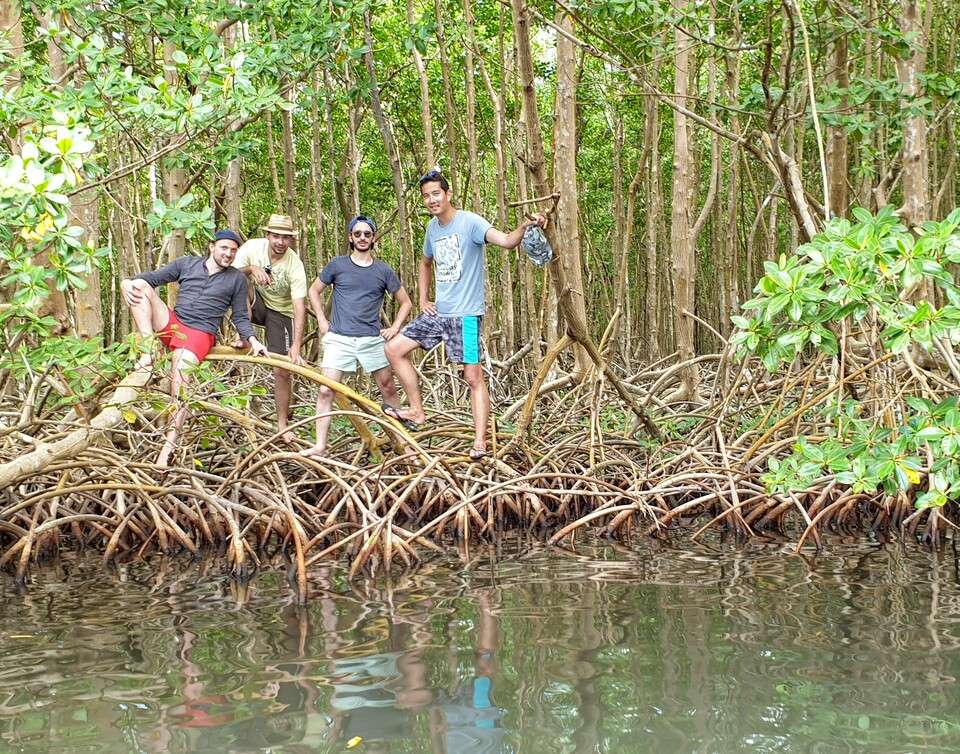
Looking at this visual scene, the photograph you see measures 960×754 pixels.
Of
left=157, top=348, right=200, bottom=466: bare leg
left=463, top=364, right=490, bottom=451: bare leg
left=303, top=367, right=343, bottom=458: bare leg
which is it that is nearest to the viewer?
left=157, top=348, right=200, bottom=466: bare leg

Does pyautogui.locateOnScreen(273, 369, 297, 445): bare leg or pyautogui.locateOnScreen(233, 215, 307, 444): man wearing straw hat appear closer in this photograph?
pyautogui.locateOnScreen(233, 215, 307, 444): man wearing straw hat

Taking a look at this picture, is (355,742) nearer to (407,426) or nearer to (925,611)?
(925,611)

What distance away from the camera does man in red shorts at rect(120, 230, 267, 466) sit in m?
4.98

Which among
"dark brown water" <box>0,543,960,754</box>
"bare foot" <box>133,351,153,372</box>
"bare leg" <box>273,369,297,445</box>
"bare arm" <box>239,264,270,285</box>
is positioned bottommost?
"dark brown water" <box>0,543,960,754</box>

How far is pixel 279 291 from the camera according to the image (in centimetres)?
577

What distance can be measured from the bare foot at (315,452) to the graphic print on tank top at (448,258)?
1062 millimetres

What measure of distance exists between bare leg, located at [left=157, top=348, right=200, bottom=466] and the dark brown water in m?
0.69

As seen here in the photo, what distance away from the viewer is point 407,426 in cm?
605

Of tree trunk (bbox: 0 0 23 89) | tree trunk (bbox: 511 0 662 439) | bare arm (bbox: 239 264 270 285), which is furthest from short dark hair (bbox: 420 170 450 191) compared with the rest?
tree trunk (bbox: 0 0 23 89)

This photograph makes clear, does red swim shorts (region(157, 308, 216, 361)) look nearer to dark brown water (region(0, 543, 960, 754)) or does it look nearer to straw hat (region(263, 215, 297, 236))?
straw hat (region(263, 215, 297, 236))

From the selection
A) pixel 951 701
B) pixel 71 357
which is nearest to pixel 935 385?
pixel 951 701

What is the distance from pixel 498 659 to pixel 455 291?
2353mm

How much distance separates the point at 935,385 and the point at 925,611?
201 cm

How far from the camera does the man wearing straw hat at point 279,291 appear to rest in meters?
5.55
